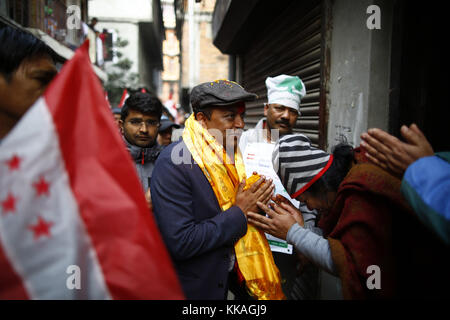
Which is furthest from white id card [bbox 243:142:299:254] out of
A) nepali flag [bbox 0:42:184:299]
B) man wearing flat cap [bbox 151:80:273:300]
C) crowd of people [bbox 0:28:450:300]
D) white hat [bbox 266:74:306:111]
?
nepali flag [bbox 0:42:184:299]

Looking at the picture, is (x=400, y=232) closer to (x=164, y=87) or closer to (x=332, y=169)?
(x=332, y=169)

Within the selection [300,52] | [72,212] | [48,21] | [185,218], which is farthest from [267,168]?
[48,21]

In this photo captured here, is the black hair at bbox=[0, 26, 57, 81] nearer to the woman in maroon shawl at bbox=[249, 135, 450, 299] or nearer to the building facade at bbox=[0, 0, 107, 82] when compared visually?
the woman in maroon shawl at bbox=[249, 135, 450, 299]

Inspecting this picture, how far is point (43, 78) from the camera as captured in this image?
118 centimetres

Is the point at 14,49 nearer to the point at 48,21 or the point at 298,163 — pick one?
the point at 298,163

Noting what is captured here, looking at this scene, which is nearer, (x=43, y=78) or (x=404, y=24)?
(x=43, y=78)

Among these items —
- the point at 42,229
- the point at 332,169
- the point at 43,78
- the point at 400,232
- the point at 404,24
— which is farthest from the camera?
the point at 404,24

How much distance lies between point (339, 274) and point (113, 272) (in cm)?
100

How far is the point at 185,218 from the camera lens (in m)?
1.54

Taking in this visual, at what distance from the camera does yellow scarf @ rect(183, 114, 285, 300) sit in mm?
1651

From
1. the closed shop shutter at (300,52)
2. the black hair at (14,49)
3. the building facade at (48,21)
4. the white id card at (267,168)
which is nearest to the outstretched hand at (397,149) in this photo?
the white id card at (267,168)

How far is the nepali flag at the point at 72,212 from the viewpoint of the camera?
0.87 metres
